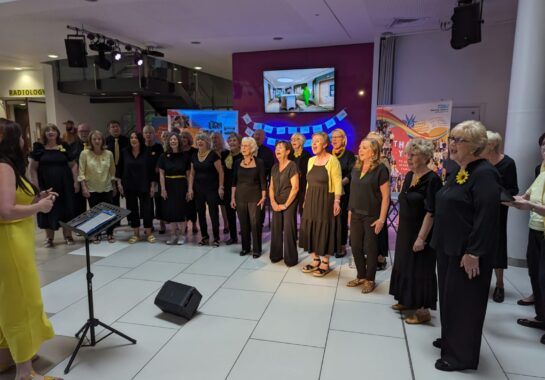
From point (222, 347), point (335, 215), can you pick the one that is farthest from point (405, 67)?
point (222, 347)

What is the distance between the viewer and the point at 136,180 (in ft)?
17.4

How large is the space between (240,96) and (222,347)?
627cm

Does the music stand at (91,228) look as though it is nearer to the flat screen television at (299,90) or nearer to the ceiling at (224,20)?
the ceiling at (224,20)

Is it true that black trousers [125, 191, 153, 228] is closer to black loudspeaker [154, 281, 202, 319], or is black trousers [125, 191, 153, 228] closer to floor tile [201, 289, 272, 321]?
floor tile [201, 289, 272, 321]

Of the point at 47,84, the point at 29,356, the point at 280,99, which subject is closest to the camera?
the point at 29,356

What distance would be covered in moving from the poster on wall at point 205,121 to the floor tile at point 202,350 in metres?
5.41

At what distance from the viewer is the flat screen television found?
7465 millimetres

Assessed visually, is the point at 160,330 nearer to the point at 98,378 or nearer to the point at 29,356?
the point at 98,378

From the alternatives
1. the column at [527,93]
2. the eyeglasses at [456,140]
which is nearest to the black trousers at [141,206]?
the eyeglasses at [456,140]

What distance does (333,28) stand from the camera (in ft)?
20.4

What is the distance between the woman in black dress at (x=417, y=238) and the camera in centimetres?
286

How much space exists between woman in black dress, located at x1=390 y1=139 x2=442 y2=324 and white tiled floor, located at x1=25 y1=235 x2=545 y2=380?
24cm

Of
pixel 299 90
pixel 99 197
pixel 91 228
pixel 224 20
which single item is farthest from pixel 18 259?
pixel 299 90

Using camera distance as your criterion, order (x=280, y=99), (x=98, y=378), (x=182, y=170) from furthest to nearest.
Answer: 1. (x=280, y=99)
2. (x=182, y=170)
3. (x=98, y=378)
